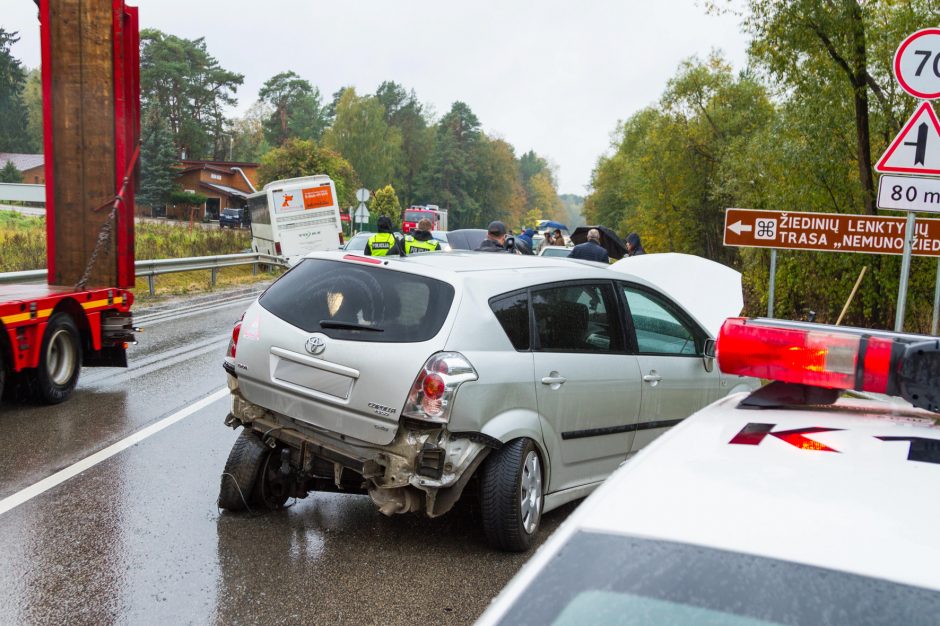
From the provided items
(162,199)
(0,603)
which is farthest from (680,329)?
(162,199)

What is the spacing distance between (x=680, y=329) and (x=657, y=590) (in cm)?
522

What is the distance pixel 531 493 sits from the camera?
528 centimetres

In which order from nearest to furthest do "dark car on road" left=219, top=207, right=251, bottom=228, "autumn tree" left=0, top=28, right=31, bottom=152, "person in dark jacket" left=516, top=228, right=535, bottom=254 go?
"person in dark jacket" left=516, top=228, right=535, bottom=254
"dark car on road" left=219, top=207, right=251, bottom=228
"autumn tree" left=0, top=28, right=31, bottom=152

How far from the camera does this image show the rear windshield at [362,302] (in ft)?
16.7

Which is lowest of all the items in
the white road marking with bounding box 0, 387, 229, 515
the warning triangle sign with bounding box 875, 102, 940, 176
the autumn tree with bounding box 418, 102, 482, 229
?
the white road marking with bounding box 0, 387, 229, 515

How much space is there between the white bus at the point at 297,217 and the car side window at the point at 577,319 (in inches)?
910

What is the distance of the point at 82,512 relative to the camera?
5547mm

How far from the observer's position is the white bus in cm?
2898

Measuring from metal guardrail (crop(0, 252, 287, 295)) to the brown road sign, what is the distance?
8.59m

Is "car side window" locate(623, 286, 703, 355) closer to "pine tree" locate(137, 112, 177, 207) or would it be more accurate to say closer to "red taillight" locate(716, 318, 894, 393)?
"red taillight" locate(716, 318, 894, 393)

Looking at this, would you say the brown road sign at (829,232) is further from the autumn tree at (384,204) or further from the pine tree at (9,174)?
the autumn tree at (384,204)

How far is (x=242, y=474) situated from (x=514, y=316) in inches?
72.8

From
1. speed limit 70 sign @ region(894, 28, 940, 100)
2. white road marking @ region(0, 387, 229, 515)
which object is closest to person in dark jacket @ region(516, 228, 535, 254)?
white road marking @ region(0, 387, 229, 515)

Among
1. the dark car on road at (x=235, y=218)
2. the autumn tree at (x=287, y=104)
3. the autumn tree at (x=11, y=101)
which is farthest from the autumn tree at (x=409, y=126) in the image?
the dark car on road at (x=235, y=218)
